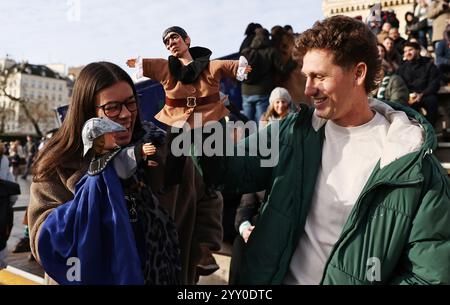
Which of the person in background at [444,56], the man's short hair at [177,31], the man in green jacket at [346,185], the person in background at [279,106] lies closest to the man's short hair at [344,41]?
the man in green jacket at [346,185]

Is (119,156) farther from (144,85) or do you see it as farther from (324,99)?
(144,85)

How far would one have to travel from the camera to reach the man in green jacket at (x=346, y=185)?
1.52 meters

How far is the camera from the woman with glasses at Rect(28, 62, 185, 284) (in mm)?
1428

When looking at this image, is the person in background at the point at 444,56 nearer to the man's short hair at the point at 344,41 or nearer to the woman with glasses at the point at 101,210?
the man's short hair at the point at 344,41

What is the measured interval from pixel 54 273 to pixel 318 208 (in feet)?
3.21

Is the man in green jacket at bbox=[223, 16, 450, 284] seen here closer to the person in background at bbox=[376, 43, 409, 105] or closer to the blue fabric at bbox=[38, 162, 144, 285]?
the blue fabric at bbox=[38, 162, 144, 285]

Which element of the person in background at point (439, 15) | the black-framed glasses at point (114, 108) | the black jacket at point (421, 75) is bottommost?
the black-framed glasses at point (114, 108)

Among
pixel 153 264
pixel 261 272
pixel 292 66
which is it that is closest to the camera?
pixel 153 264

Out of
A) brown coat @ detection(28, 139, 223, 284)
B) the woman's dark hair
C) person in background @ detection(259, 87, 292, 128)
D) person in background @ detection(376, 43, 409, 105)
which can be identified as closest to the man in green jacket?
brown coat @ detection(28, 139, 223, 284)

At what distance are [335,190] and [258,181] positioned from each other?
0.33m

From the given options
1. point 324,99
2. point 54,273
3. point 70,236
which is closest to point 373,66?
point 324,99

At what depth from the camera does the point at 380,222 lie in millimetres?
1539

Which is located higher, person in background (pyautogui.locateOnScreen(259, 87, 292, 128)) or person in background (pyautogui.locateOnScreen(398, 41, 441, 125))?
person in background (pyautogui.locateOnScreen(398, 41, 441, 125))

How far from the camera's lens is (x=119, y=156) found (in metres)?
1.47
